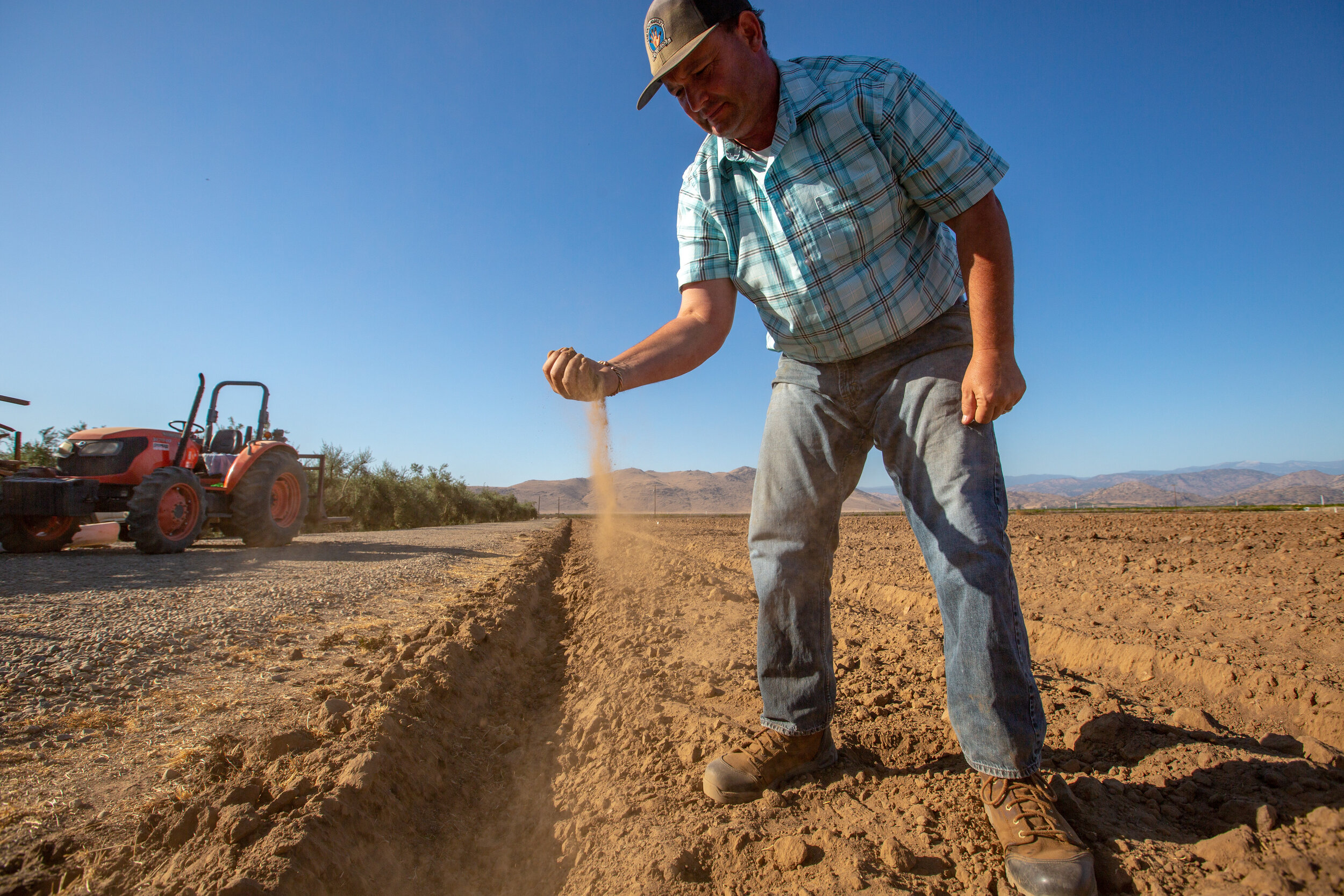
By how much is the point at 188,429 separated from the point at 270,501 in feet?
3.88

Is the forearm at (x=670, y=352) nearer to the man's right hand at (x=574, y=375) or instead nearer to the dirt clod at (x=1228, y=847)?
the man's right hand at (x=574, y=375)

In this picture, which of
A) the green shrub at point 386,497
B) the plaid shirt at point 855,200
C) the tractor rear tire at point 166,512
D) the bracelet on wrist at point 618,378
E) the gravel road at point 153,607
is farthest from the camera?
the green shrub at point 386,497

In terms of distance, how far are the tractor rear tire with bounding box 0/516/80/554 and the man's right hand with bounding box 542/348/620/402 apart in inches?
305

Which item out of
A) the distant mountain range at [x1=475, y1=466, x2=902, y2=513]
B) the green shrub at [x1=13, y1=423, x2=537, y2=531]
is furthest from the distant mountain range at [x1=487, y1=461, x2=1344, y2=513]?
the green shrub at [x1=13, y1=423, x2=537, y2=531]

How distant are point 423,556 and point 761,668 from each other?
7003 millimetres

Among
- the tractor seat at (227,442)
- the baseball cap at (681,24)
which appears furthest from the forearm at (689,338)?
the tractor seat at (227,442)

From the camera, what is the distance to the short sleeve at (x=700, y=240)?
210cm

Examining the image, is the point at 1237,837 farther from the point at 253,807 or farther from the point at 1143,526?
the point at 1143,526

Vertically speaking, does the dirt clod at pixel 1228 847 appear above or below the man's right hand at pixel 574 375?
below

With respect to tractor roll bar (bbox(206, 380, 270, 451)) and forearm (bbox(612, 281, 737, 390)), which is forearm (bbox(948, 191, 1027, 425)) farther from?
tractor roll bar (bbox(206, 380, 270, 451))

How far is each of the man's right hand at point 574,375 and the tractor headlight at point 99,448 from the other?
757 cm

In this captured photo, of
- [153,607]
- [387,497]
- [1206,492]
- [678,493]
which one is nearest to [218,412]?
[153,607]

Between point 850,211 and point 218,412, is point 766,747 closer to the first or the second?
point 850,211

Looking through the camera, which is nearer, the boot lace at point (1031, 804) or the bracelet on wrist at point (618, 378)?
the boot lace at point (1031, 804)
